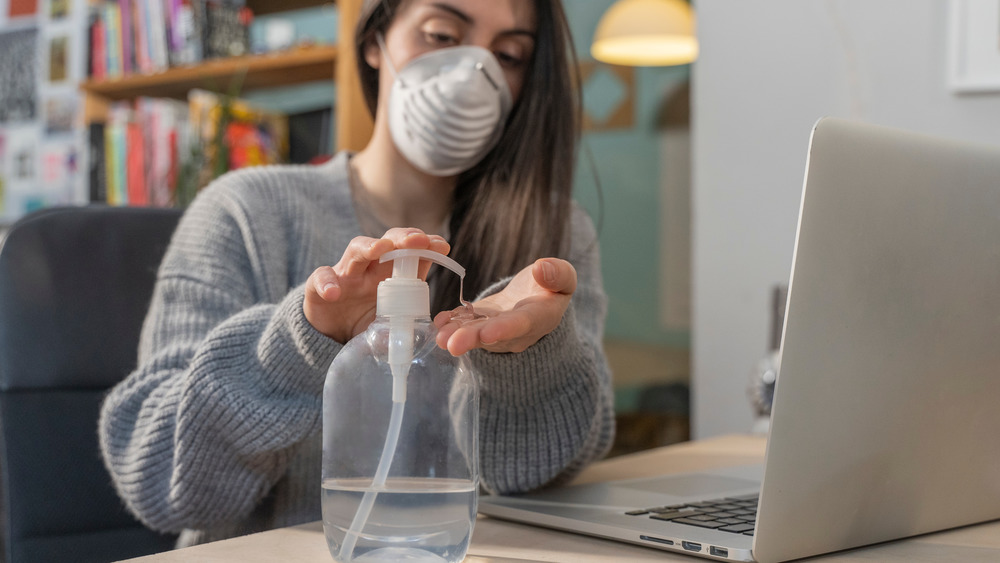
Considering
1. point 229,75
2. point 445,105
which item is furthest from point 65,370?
point 229,75

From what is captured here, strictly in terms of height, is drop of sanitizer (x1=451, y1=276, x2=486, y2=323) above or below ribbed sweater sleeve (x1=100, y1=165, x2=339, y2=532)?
above

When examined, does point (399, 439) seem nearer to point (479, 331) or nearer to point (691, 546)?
point (479, 331)

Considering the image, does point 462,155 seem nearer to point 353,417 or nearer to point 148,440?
point 148,440

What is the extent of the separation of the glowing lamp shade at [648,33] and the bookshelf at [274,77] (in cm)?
54

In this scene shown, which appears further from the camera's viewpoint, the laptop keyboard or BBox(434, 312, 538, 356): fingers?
the laptop keyboard

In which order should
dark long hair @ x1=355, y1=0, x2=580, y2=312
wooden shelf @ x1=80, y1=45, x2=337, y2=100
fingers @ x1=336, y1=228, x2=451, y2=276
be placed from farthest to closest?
wooden shelf @ x1=80, y1=45, x2=337, y2=100
dark long hair @ x1=355, y1=0, x2=580, y2=312
fingers @ x1=336, y1=228, x2=451, y2=276

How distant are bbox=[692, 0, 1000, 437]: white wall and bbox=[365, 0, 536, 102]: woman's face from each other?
33.6 inches

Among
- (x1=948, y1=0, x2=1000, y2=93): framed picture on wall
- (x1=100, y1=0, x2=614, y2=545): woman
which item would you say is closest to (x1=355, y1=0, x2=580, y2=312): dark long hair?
(x1=100, y1=0, x2=614, y2=545): woman

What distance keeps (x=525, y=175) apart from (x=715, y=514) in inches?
21.0

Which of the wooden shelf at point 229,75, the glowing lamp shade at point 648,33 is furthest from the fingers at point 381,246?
the glowing lamp shade at point 648,33

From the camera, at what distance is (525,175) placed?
40.9 inches

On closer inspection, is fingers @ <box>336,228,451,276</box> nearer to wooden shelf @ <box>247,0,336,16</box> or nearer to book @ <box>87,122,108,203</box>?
wooden shelf @ <box>247,0,336,16</box>

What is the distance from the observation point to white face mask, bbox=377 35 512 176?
3.15 ft

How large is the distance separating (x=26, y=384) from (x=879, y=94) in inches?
57.7
